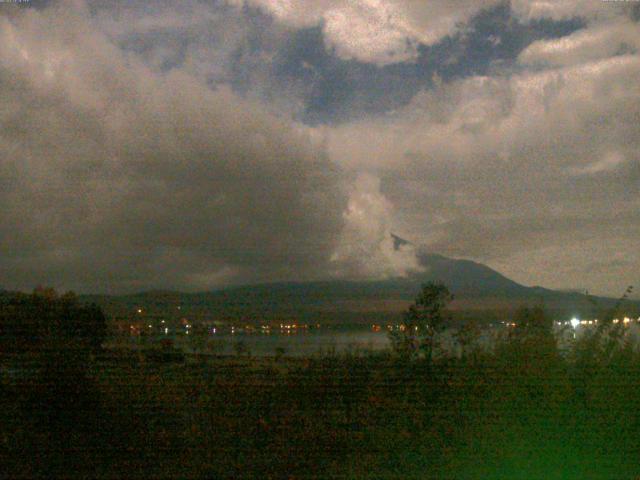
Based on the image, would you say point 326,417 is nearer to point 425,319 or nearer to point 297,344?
point 297,344

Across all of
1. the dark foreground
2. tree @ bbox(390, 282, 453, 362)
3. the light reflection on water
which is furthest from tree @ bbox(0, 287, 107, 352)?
tree @ bbox(390, 282, 453, 362)

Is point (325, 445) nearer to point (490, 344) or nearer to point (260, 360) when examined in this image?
point (260, 360)

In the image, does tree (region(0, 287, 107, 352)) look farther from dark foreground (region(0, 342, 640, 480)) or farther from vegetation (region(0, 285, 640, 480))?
dark foreground (region(0, 342, 640, 480))

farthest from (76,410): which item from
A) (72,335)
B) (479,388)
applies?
(479,388)

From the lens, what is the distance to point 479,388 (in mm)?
6457

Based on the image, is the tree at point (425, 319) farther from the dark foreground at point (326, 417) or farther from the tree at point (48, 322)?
the tree at point (48, 322)

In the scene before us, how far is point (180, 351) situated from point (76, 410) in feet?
3.59

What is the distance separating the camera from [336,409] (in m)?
6.31

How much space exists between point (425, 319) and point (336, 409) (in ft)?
4.18

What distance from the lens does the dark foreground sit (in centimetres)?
578

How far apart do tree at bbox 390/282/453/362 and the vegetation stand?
14 mm

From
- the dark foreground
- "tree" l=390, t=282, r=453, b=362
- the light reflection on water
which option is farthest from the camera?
"tree" l=390, t=282, r=453, b=362

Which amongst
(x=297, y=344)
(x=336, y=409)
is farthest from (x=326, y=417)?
(x=297, y=344)

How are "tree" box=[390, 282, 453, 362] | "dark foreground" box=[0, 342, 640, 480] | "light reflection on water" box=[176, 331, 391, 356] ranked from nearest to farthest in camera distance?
1. "dark foreground" box=[0, 342, 640, 480]
2. "light reflection on water" box=[176, 331, 391, 356]
3. "tree" box=[390, 282, 453, 362]
